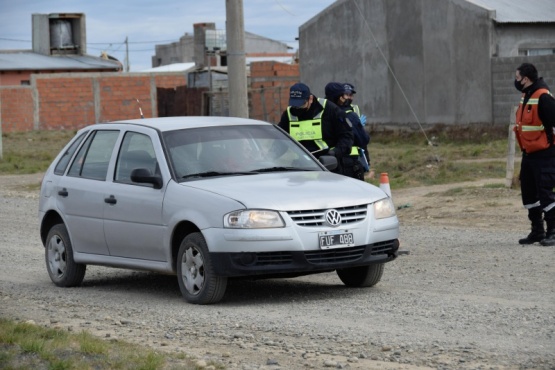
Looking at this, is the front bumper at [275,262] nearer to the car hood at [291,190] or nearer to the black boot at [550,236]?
the car hood at [291,190]

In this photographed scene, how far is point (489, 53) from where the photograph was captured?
1158 inches

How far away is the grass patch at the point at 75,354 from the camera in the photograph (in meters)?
7.05

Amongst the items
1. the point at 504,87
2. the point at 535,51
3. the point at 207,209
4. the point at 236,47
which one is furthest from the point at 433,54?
the point at 207,209

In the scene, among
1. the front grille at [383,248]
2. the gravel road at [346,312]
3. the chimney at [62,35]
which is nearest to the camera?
the gravel road at [346,312]

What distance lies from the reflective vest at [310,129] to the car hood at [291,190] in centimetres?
178

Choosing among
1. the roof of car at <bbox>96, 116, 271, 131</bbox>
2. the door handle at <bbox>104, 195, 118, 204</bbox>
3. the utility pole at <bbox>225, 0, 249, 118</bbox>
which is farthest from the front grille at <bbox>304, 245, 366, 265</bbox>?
the utility pole at <bbox>225, 0, 249, 118</bbox>

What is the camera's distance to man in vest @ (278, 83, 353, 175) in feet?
39.7

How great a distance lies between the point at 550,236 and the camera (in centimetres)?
1281

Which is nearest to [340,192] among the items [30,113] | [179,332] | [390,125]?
[179,332]

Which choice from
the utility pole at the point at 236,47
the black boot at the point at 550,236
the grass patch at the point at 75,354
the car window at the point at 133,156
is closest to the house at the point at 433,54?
the utility pole at the point at 236,47

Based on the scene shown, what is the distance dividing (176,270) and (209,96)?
3693 cm

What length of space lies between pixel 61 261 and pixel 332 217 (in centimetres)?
334

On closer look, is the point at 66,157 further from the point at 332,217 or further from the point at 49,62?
the point at 49,62

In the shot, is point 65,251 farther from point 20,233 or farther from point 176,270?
point 20,233
